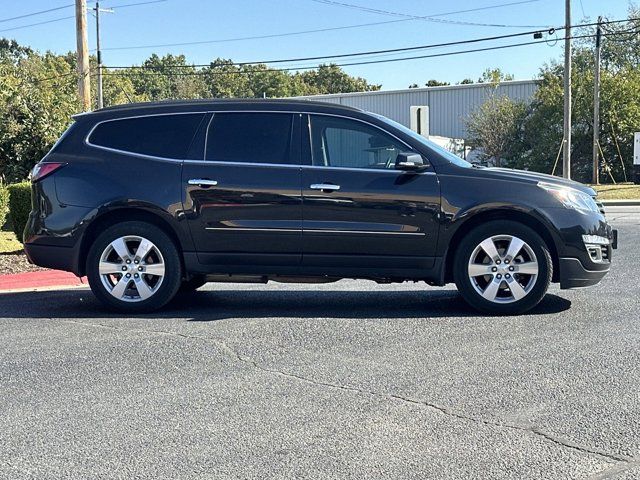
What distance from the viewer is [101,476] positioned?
3547 millimetres

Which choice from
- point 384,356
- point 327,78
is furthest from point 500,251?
point 327,78

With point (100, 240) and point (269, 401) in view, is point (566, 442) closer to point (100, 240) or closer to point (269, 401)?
point (269, 401)

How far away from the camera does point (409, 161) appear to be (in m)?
6.83

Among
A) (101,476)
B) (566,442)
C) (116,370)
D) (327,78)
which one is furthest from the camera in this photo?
(327,78)

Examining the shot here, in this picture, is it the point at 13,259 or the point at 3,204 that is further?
the point at 3,204

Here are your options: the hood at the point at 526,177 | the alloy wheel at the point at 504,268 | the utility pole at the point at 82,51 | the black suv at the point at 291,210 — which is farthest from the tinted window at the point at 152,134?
the utility pole at the point at 82,51

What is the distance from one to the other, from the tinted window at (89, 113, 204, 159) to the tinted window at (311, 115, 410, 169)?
46.4 inches

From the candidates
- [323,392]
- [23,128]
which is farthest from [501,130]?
[323,392]

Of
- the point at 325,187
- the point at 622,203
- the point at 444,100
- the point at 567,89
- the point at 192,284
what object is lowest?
the point at 192,284

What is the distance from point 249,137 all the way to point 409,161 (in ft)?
5.03

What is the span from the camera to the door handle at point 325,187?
273 inches

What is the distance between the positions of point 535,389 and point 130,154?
4384 millimetres

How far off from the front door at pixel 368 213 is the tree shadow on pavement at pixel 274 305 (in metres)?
0.55

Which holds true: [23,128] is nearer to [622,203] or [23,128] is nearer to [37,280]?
[37,280]
